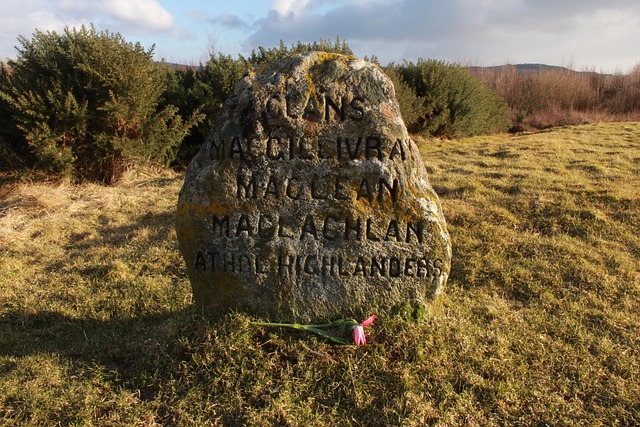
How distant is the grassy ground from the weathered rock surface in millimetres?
308

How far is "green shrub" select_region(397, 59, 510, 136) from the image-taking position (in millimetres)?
13648

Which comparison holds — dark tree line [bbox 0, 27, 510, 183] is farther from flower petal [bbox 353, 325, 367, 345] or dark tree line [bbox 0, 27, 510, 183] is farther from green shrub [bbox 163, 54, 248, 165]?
flower petal [bbox 353, 325, 367, 345]

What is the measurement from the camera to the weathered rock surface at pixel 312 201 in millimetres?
2943

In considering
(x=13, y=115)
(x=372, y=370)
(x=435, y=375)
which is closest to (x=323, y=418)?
(x=372, y=370)

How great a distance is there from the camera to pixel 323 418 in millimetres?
2549

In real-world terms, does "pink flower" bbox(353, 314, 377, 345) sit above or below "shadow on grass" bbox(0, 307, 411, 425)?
above

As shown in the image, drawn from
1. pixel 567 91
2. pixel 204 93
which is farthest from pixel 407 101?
pixel 567 91

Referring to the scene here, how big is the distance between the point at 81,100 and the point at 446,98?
10217mm

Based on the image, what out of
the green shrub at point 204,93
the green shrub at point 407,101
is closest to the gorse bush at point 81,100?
the green shrub at point 204,93

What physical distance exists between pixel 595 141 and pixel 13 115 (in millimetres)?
11357

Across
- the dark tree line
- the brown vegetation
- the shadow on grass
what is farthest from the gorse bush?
the brown vegetation

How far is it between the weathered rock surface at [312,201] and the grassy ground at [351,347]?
0.31 metres

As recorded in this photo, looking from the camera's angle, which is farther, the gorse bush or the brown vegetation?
the brown vegetation

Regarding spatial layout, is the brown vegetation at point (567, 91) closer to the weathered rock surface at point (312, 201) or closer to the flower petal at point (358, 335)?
the weathered rock surface at point (312, 201)
